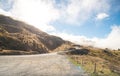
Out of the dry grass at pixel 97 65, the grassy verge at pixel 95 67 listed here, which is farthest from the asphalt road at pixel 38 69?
the dry grass at pixel 97 65

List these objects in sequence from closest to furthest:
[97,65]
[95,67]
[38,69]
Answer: [95,67], [38,69], [97,65]

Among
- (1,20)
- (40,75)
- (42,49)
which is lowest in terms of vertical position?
(40,75)

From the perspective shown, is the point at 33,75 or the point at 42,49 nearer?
the point at 33,75

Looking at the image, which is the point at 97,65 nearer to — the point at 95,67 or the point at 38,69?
the point at 95,67

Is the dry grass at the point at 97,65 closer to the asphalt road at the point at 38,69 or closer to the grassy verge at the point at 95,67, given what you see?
the grassy verge at the point at 95,67

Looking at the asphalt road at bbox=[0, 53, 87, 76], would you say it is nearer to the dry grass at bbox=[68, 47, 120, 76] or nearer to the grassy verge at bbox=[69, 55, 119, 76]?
the grassy verge at bbox=[69, 55, 119, 76]

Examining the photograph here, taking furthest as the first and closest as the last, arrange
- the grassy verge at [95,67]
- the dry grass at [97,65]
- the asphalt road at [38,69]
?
the dry grass at [97,65] < the grassy verge at [95,67] < the asphalt road at [38,69]

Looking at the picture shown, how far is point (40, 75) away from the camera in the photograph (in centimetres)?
2392

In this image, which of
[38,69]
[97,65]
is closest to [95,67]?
[38,69]

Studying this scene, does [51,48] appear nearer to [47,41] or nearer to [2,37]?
[47,41]

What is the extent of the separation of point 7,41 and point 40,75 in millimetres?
91994

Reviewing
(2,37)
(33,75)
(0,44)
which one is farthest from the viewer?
(2,37)

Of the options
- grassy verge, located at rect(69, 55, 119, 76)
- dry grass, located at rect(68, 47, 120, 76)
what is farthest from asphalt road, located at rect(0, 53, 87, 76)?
dry grass, located at rect(68, 47, 120, 76)

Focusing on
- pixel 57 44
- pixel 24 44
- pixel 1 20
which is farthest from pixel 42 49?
pixel 1 20
